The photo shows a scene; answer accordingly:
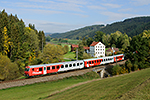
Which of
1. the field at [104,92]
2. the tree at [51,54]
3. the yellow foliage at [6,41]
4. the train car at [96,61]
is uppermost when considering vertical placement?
the yellow foliage at [6,41]

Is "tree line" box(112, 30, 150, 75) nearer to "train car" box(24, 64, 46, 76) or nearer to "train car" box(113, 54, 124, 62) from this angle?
"train car" box(113, 54, 124, 62)

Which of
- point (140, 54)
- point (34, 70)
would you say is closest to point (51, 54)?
point (34, 70)

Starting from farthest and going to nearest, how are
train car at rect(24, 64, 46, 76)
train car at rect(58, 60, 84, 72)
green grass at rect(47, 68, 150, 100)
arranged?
train car at rect(58, 60, 84, 72)
train car at rect(24, 64, 46, 76)
green grass at rect(47, 68, 150, 100)

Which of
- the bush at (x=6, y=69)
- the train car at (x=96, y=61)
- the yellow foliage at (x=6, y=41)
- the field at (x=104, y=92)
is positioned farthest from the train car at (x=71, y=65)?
the yellow foliage at (x=6, y=41)

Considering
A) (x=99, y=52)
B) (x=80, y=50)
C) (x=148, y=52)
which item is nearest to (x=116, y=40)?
(x=99, y=52)

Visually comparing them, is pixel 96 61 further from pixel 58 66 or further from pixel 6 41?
pixel 6 41

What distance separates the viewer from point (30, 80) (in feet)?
84.9

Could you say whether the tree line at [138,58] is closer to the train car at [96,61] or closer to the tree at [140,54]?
the tree at [140,54]

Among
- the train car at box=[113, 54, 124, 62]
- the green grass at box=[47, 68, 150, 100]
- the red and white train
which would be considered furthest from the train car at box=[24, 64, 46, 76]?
the train car at box=[113, 54, 124, 62]

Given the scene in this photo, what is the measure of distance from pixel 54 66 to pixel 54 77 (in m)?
2.77

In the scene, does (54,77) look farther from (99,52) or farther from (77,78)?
(99,52)


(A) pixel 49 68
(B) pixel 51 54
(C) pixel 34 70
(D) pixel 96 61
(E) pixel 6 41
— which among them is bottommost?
(C) pixel 34 70

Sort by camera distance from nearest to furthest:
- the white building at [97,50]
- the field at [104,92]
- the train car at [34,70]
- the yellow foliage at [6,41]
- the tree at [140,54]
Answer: the field at [104,92], the train car at [34,70], the yellow foliage at [6,41], the tree at [140,54], the white building at [97,50]

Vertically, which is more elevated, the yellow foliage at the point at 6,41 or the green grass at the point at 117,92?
the yellow foliage at the point at 6,41
